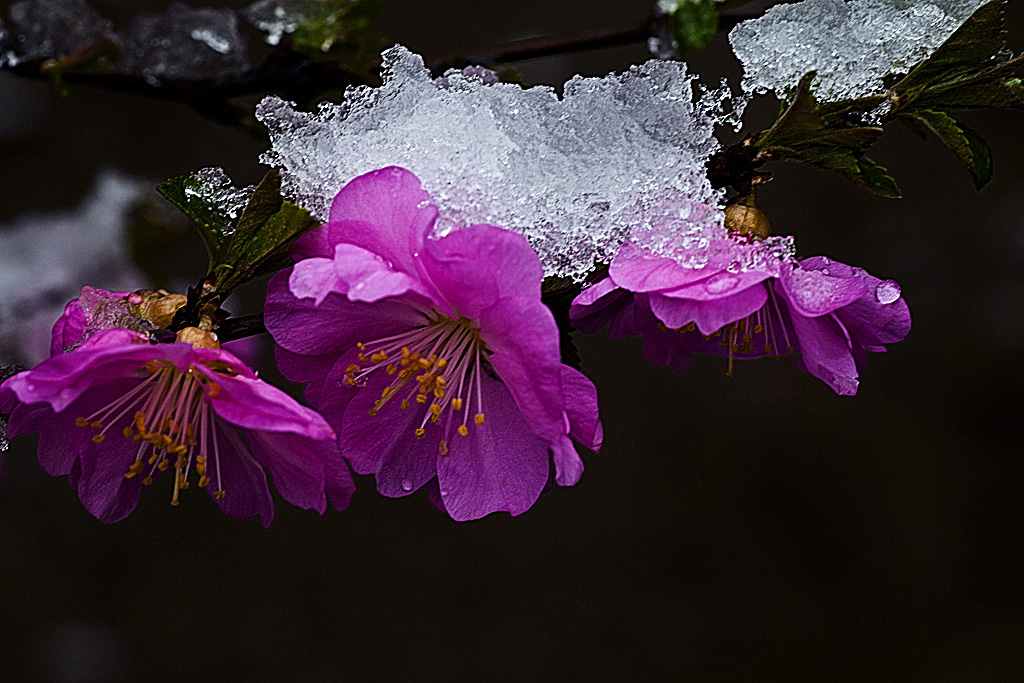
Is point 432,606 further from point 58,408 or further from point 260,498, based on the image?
point 58,408

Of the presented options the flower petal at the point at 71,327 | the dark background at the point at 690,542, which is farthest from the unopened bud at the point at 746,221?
the dark background at the point at 690,542

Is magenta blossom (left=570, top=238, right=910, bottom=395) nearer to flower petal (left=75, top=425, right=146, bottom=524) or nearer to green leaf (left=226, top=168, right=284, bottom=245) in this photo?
green leaf (left=226, top=168, right=284, bottom=245)

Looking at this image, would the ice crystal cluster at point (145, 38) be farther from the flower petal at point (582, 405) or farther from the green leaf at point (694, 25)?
the flower petal at point (582, 405)

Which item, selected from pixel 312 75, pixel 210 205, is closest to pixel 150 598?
pixel 312 75

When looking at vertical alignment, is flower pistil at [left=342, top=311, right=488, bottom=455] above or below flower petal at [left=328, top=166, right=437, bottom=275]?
below

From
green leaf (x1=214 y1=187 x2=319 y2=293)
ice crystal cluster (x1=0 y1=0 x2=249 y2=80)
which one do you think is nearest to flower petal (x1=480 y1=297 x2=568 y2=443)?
green leaf (x1=214 y1=187 x2=319 y2=293)

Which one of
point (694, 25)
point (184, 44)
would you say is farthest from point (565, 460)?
point (184, 44)

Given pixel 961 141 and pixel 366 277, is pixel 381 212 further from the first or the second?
pixel 961 141
